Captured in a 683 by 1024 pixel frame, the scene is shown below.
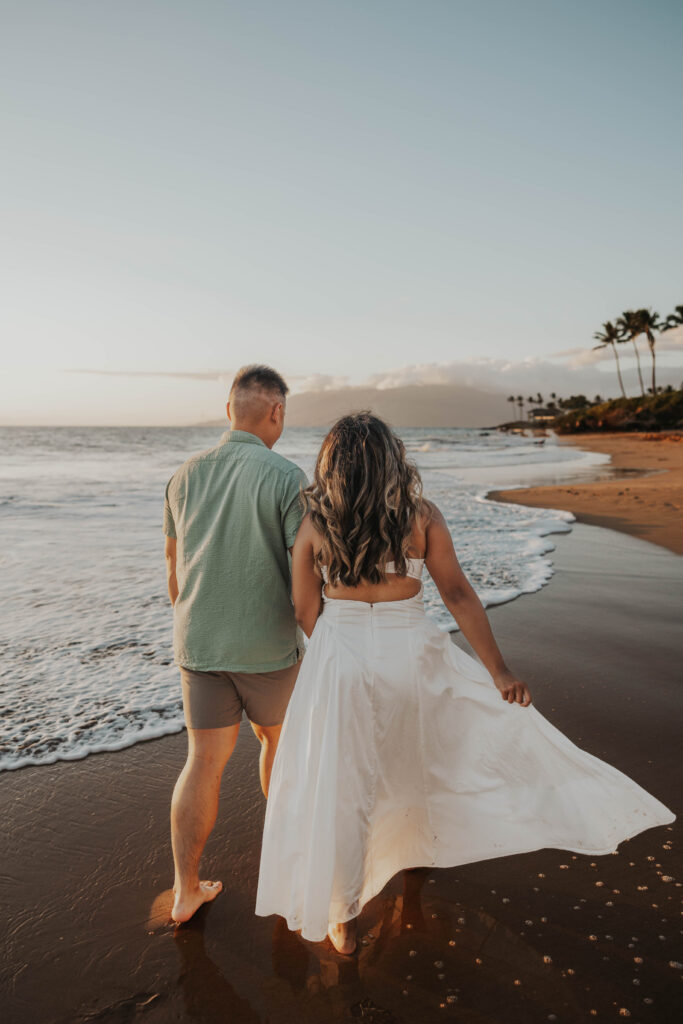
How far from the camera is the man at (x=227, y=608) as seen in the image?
2219 mm

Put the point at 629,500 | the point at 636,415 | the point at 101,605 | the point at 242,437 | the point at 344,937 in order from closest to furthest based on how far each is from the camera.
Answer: the point at 344,937
the point at 242,437
the point at 101,605
the point at 629,500
the point at 636,415

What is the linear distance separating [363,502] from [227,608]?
0.66 meters

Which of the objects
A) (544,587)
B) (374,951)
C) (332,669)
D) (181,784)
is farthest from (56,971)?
(544,587)

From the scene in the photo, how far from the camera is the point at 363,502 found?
199 centimetres

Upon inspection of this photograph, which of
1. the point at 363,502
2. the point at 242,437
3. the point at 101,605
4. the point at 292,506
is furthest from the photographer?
the point at 101,605

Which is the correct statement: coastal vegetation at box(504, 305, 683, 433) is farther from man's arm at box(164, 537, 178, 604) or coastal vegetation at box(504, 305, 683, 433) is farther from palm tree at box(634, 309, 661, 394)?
man's arm at box(164, 537, 178, 604)

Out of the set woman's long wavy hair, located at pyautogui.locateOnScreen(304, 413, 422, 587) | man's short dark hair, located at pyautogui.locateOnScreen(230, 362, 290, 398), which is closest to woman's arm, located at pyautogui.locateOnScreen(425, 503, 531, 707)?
woman's long wavy hair, located at pyautogui.locateOnScreen(304, 413, 422, 587)

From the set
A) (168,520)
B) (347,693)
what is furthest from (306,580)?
(168,520)

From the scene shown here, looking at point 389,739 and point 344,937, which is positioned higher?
point 389,739

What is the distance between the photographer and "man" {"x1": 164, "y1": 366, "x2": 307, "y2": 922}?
7.28ft

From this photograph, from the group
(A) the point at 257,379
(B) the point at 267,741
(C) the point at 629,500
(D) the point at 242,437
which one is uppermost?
(A) the point at 257,379

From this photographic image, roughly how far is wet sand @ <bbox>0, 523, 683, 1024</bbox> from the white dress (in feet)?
0.74

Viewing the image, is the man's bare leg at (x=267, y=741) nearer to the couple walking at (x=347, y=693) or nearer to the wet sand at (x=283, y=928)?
the couple walking at (x=347, y=693)

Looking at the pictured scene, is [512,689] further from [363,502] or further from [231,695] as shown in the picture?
[231,695]
